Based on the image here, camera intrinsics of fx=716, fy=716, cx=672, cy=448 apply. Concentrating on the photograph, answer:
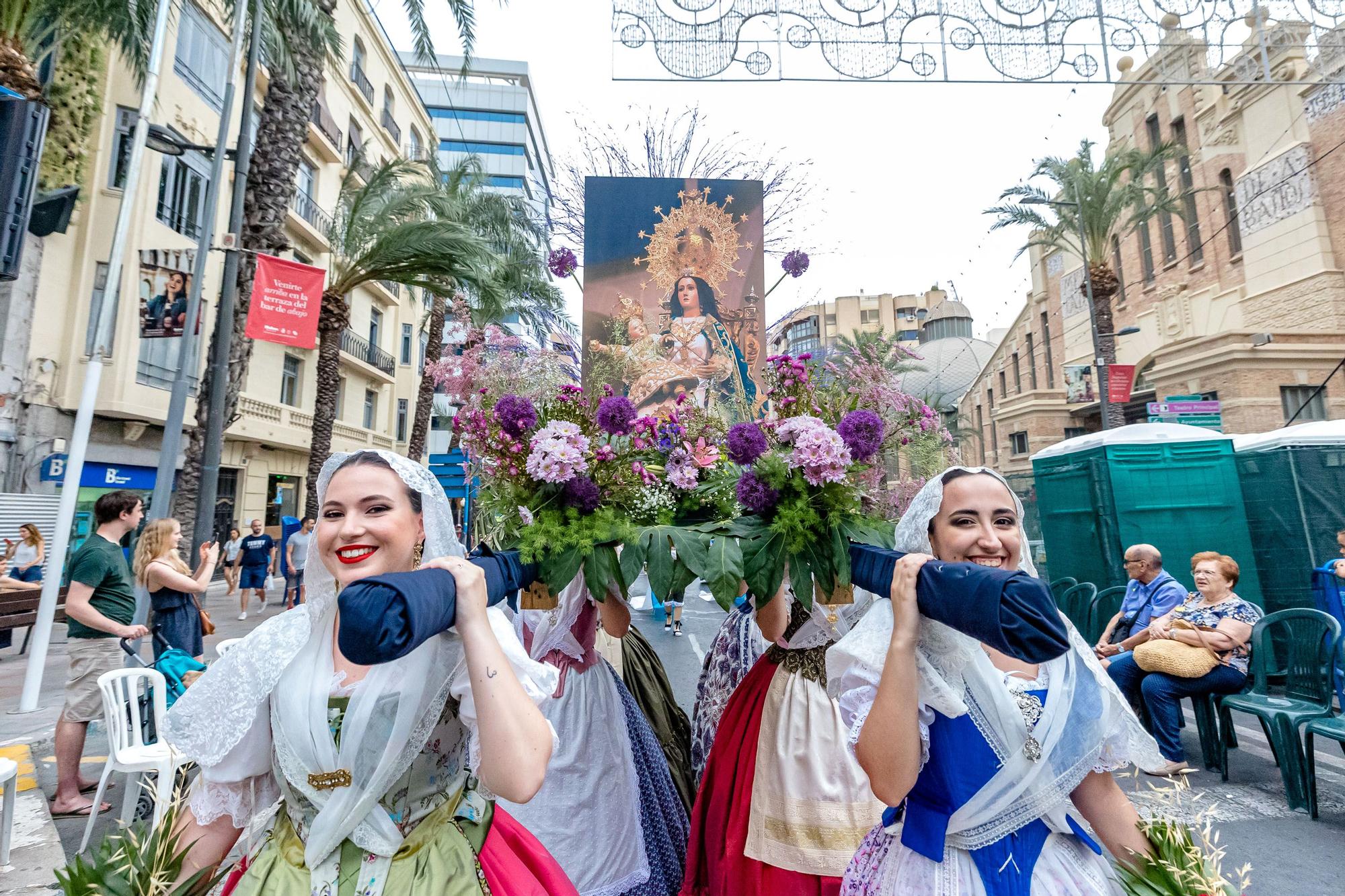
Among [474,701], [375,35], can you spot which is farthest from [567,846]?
[375,35]

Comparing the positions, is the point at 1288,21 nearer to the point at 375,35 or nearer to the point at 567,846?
the point at 567,846

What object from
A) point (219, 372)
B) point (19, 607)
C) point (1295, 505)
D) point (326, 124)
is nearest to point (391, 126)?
point (326, 124)

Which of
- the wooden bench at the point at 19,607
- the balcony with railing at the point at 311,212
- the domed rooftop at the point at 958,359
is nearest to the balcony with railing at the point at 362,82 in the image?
the balcony with railing at the point at 311,212

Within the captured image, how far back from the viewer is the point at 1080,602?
7.22 meters

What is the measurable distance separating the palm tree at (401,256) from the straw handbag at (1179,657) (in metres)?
7.65

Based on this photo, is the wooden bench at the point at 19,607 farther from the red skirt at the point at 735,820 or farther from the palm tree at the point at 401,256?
the red skirt at the point at 735,820

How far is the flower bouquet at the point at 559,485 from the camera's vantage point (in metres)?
2.38

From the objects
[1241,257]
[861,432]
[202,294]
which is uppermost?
[1241,257]

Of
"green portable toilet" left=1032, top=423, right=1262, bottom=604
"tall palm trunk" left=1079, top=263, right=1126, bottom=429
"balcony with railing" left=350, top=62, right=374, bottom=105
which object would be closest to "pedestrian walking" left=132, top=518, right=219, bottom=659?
"green portable toilet" left=1032, top=423, right=1262, bottom=604

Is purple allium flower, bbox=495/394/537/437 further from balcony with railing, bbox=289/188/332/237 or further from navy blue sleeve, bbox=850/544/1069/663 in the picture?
balcony with railing, bbox=289/188/332/237

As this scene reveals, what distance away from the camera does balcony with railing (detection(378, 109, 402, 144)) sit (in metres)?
26.1

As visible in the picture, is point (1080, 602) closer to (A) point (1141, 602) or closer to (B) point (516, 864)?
(A) point (1141, 602)

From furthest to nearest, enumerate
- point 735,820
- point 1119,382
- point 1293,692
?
point 1119,382 → point 1293,692 → point 735,820

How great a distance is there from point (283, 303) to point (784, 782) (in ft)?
25.5
